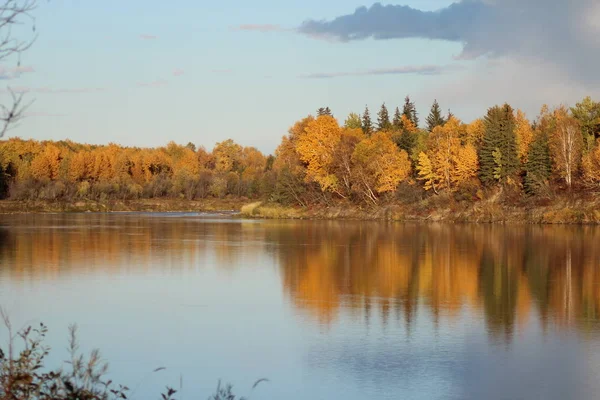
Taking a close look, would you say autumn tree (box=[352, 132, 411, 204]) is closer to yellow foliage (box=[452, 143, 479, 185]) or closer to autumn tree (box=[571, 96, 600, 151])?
yellow foliage (box=[452, 143, 479, 185])

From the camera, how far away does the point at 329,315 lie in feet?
54.4

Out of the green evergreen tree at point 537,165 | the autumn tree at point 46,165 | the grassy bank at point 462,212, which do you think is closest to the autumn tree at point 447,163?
the grassy bank at point 462,212

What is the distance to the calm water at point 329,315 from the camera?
11406 millimetres

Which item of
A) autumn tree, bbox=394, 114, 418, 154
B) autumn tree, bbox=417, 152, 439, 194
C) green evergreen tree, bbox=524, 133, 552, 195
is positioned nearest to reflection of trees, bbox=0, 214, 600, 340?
green evergreen tree, bbox=524, 133, 552, 195

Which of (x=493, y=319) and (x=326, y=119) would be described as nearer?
(x=493, y=319)

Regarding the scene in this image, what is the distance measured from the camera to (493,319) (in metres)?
16.2

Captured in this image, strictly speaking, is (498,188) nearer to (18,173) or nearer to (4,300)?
(4,300)

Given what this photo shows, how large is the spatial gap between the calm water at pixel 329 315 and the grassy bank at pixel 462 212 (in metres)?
19.4

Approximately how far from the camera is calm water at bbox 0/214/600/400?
1141 cm

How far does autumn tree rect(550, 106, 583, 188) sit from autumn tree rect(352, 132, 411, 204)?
43.1 feet

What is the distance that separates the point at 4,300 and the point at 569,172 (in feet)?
149

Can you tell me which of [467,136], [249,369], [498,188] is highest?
[467,136]

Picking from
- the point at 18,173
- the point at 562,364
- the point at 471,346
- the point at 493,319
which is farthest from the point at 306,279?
the point at 18,173

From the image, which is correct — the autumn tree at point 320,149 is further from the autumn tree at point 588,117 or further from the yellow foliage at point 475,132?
the autumn tree at point 588,117
